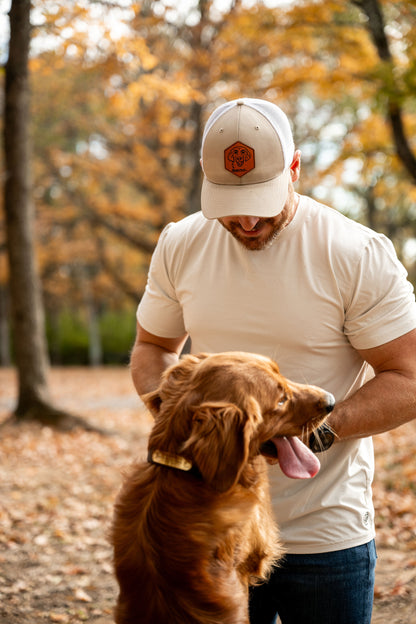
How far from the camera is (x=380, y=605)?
198 inches

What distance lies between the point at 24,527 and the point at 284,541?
499 cm

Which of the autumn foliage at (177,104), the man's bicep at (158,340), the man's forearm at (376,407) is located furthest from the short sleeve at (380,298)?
the autumn foliage at (177,104)

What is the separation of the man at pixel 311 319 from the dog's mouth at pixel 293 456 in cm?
9

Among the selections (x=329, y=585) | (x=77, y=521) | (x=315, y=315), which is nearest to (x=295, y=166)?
(x=315, y=315)

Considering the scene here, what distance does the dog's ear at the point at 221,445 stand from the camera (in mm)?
2381

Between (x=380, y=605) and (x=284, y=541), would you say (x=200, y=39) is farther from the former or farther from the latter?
(x=284, y=541)

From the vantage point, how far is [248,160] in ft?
9.20

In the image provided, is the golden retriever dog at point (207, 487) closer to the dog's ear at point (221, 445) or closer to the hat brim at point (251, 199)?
the dog's ear at point (221, 445)

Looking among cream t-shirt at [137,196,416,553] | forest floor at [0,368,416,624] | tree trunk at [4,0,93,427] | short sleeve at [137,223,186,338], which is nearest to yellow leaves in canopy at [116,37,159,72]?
tree trunk at [4,0,93,427]

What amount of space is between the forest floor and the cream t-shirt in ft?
2.30

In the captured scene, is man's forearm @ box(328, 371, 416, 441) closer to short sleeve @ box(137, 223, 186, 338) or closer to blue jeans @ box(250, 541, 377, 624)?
blue jeans @ box(250, 541, 377, 624)

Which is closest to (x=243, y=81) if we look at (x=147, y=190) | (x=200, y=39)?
(x=200, y=39)

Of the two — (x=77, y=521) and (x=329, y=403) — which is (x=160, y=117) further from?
(x=329, y=403)

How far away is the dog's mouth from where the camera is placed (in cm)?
258
